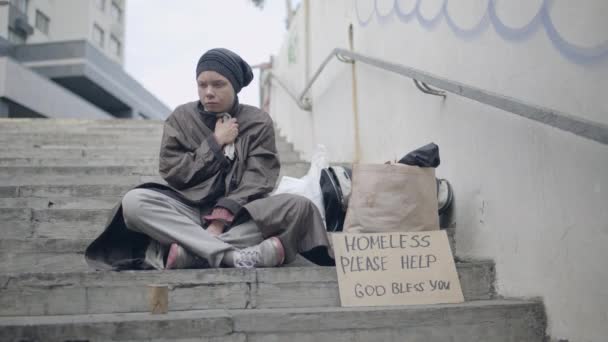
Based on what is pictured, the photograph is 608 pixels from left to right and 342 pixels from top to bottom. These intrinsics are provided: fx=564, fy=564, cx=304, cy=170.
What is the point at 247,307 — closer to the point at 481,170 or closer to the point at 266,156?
the point at 266,156

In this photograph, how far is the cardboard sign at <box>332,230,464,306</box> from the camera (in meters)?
2.48

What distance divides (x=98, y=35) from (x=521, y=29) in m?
30.0

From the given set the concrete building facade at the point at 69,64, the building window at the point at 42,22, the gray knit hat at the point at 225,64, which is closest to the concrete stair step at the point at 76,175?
the gray knit hat at the point at 225,64

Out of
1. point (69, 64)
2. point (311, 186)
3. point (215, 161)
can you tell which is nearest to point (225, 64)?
point (215, 161)

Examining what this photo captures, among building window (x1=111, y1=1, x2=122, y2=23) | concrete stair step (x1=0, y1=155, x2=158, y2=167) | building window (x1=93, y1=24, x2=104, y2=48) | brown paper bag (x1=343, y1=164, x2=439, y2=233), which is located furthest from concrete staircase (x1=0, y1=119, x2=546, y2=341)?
building window (x1=111, y1=1, x2=122, y2=23)

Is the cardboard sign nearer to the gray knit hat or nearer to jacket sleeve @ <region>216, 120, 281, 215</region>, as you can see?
jacket sleeve @ <region>216, 120, 281, 215</region>

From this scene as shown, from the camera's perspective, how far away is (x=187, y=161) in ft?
9.45

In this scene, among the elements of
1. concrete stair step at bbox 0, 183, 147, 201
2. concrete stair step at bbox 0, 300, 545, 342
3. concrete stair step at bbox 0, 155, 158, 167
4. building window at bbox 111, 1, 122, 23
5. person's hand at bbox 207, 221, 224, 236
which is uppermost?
building window at bbox 111, 1, 122, 23

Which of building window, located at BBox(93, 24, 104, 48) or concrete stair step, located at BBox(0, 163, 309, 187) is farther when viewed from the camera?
building window, located at BBox(93, 24, 104, 48)

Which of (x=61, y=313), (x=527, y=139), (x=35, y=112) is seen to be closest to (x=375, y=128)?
(x=527, y=139)

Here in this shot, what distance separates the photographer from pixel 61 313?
229cm

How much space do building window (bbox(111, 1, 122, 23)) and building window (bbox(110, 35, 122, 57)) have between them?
1.11m

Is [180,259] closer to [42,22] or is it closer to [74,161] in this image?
[74,161]

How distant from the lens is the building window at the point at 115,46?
104 feet
